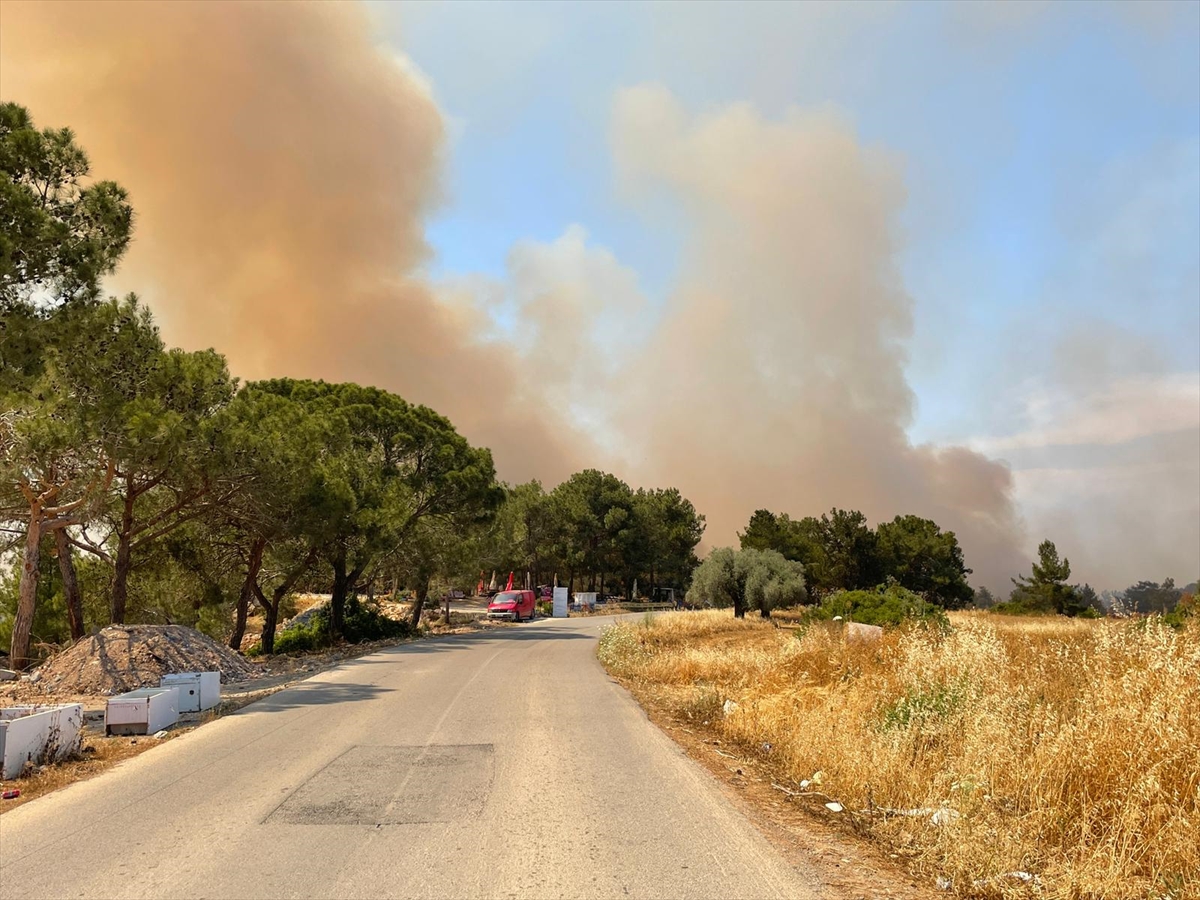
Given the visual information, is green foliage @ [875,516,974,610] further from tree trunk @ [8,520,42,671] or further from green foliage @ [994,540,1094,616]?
tree trunk @ [8,520,42,671]

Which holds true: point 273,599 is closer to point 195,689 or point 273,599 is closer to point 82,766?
point 195,689

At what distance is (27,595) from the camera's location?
17.4 meters

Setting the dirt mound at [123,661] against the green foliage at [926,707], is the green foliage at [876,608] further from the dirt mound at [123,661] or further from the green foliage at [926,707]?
the dirt mound at [123,661]

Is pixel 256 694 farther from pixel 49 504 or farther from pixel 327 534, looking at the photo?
pixel 327 534

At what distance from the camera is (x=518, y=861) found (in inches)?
216

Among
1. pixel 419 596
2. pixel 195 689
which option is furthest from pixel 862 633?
pixel 419 596

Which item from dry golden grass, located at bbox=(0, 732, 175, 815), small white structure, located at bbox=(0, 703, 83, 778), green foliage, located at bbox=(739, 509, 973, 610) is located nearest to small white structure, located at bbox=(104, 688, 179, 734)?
dry golden grass, located at bbox=(0, 732, 175, 815)

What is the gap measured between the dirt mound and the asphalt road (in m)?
5.33

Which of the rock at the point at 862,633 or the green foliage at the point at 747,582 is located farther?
the green foliage at the point at 747,582

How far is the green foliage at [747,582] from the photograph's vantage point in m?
44.3

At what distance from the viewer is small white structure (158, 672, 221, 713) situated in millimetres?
12703

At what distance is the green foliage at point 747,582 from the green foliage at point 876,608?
17.5 meters

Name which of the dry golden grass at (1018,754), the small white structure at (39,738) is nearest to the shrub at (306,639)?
the small white structure at (39,738)

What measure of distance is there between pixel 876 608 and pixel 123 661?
19.5 meters
